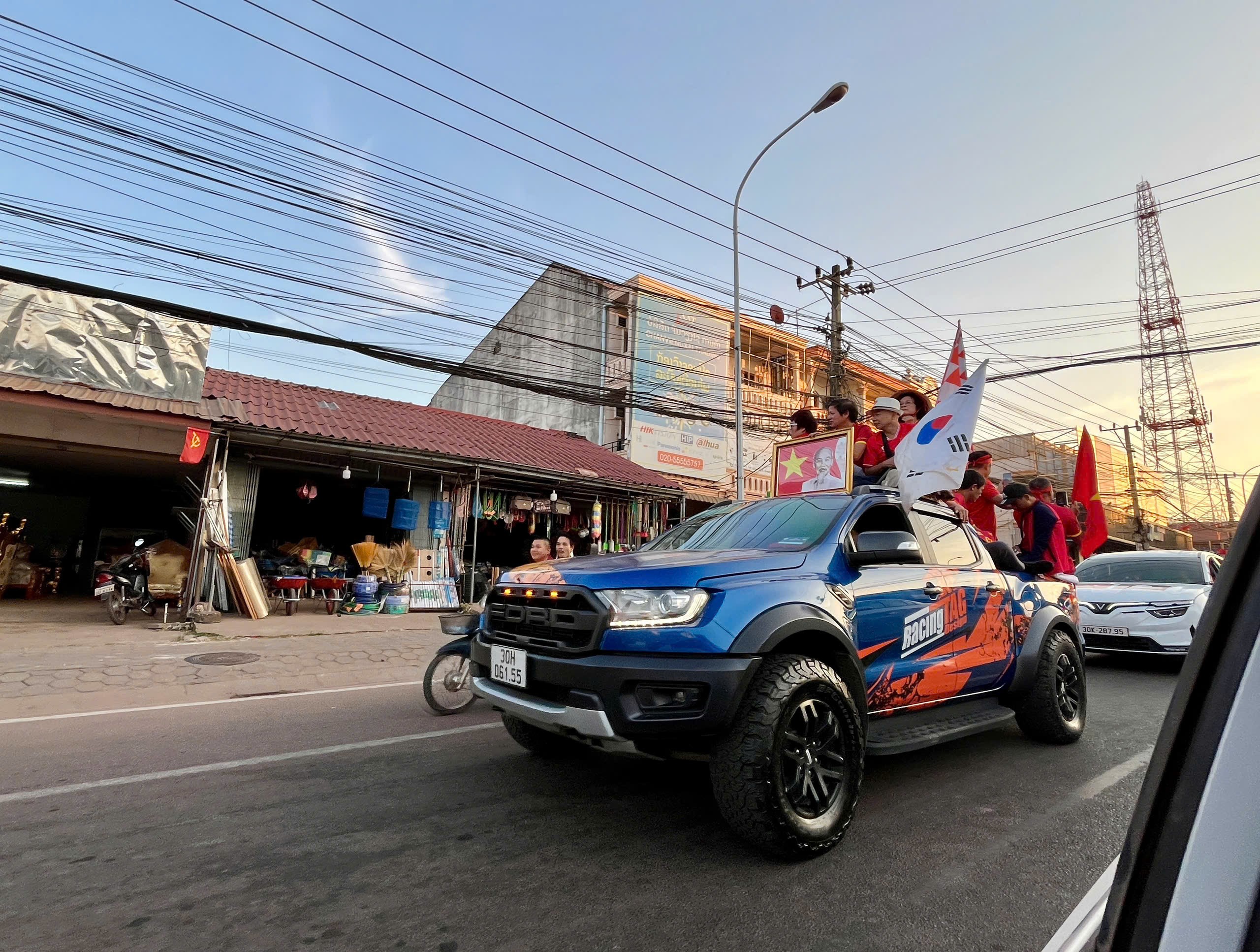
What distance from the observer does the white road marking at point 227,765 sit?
3564 mm

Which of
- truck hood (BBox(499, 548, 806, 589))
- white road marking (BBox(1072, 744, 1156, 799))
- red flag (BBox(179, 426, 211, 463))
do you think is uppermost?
red flag (BBox(179, 426, 211, 463))

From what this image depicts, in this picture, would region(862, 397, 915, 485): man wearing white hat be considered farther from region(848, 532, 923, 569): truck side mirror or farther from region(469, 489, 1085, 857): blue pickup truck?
region(848, 532, 923, 569): truck side mirror

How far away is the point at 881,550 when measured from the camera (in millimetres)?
3371

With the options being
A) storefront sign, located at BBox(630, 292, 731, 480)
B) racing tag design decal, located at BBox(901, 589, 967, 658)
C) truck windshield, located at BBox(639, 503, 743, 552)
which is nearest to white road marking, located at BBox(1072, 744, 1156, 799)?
racing tag design decal, located at BBox(901, 589, 967, 658)

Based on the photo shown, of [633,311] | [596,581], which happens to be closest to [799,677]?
[596,581]

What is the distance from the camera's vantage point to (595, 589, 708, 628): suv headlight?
9.18 ft

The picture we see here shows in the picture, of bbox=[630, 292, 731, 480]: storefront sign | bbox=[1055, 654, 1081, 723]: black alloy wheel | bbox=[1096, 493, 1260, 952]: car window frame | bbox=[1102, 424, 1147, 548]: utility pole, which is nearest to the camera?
bbox=[1096, 493, 1260, 952]: car window frame

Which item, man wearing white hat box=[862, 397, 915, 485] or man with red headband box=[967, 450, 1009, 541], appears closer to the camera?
man wearing white hat box=[862, 397, 915, 485]

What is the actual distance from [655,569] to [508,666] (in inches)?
35.2

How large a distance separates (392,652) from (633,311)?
15.5m

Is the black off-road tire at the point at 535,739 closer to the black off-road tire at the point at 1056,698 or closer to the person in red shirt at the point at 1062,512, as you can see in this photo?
the black off-road tire at the point at 1056,698

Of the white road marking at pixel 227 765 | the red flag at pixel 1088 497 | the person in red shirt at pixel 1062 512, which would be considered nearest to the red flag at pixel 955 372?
the person in red shirt at pixel 1062 512

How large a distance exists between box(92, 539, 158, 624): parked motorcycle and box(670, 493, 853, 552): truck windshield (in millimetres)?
10054

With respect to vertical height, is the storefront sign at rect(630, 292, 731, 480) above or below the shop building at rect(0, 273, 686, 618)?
above
